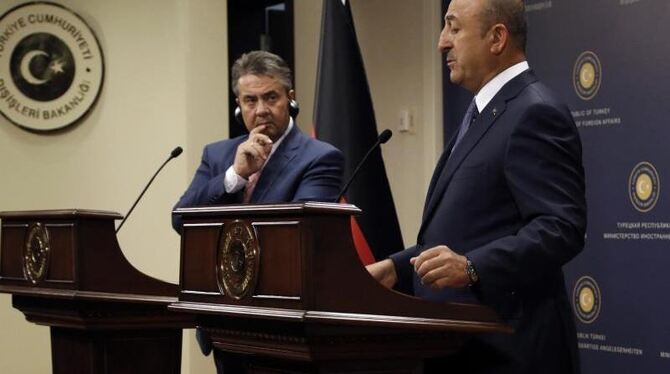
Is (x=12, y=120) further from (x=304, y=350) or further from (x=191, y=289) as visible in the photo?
(x=304, y=350)

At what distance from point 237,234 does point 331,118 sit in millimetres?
2473

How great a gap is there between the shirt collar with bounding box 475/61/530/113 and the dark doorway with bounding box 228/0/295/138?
4.15 meters

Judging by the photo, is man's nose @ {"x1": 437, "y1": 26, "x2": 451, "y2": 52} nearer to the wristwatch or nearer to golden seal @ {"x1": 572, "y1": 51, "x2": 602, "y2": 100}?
the wristwatch

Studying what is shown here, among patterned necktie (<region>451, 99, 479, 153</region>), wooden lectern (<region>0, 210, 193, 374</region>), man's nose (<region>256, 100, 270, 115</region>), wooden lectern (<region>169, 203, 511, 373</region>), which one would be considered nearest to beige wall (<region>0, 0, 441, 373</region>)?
wooden lectern (<region>0, 210, 193, 374</region>)

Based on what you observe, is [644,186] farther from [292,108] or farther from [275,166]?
[275,166]

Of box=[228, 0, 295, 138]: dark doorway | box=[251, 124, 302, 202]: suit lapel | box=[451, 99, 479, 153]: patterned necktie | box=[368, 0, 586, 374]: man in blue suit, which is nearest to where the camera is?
box=[368, 0, 586, 374]: man in blue suit

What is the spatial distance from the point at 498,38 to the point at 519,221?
15.7 inches

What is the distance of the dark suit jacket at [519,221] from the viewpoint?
2.14m

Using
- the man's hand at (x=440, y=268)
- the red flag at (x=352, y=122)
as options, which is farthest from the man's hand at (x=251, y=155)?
the red flag at (x=352, y=122)

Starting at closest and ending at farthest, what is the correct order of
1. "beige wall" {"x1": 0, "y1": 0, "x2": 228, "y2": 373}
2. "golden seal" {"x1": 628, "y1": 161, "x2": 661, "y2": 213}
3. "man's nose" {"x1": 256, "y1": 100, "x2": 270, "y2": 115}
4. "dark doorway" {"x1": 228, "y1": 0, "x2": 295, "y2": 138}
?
"man's nose" {"x1": 256, "y1": 100, "x2": 270, "y2": 115}, "golden seal" {"x1": 628, "y1": 161, "x2": 661, "y2": 213}, "beige wall" {"x1": 0, "y1": 0, "x2": 228, "y2": 373}, "dark doorway" {"x1": 228, "y1": 0, "x2": 295, "y2": 138}

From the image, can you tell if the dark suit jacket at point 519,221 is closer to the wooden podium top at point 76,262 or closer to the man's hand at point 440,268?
the man's hand at point 440,268

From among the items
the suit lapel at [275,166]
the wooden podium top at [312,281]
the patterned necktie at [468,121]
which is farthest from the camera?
the suit lapel at [275,166]

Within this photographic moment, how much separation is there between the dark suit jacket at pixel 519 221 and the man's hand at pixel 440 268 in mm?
49

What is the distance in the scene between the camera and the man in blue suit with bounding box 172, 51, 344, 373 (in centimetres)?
312
